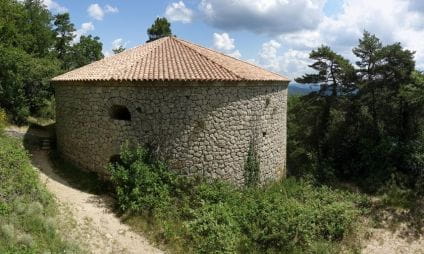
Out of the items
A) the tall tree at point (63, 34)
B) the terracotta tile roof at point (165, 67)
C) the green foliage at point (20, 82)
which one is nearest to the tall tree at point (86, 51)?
the tall tree at point (63, 34)

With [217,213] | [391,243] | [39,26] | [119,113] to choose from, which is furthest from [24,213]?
[39,26]

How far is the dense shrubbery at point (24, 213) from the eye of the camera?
825cm

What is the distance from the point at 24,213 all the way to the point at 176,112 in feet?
17.8

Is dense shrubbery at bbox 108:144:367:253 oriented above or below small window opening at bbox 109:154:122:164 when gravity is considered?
below

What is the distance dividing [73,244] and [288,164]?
52.8 ft

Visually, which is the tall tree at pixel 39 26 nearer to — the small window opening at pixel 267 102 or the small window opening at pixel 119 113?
the small window opening at pixel 119 113

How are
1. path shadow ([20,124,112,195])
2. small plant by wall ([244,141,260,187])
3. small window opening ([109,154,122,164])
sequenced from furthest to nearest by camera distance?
small plant by wall ([244,141,260,187]) < small window opening ([109,154,122,164]) < path shadow ([20,124,112,195])

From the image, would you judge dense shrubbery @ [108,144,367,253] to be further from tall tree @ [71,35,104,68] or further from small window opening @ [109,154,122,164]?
tall tree @ [71,35,104,68]

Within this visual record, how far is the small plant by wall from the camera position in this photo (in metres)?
14.2

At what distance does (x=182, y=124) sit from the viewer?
12852 mm

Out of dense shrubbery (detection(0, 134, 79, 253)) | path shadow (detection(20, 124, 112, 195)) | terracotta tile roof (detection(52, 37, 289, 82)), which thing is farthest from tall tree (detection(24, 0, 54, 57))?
dense shrubbery (detection(0, 134, 79, 253))

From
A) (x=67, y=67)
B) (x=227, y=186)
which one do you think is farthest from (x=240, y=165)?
(x=67, y=67)

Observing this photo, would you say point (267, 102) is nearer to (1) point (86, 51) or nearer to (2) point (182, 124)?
(2) point (182, 124)

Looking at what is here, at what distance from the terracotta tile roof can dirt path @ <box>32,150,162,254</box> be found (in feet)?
12.9
